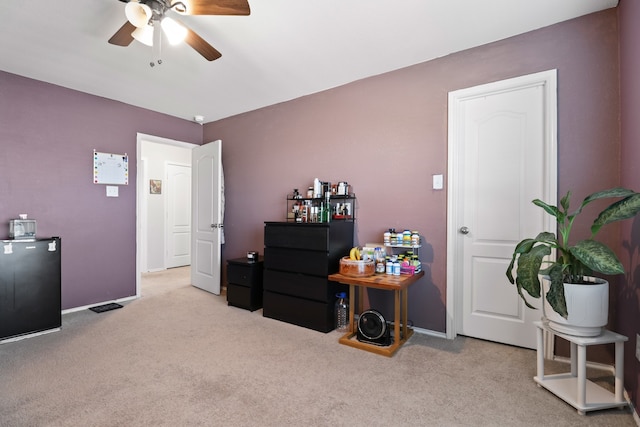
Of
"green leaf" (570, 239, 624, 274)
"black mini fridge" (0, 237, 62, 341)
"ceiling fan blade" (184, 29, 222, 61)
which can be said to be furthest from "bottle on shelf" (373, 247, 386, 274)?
"black mini fridge" (0, 237, 62, 341)

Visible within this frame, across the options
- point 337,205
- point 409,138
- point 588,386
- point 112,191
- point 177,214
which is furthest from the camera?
point 177,214

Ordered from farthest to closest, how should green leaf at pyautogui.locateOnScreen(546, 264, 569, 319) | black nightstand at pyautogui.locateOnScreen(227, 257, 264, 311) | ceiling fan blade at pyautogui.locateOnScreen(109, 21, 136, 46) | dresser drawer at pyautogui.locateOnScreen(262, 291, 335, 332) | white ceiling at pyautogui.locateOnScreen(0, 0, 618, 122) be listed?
black nightstand at pyautogui.locateOnScreen(227, 257, 264, 311)
dresser drawer at pyautogui.locateOnScreen(262, 291, 335, 332)
white ceiling at pyautogui.locateOnScreen(0, 0, 618, 122)
ceiling fan blade at pyautogui.locateOnScreen(109, 21, 136, 46)
green leaf at pyautogui.locateOnScreen(546, 264, 569, 319)

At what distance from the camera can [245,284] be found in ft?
11.4

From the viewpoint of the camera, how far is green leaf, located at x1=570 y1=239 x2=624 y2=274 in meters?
1.49

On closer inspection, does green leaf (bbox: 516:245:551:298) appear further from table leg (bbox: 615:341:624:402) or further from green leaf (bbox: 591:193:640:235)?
table leg (bbox: 615:341:624:402)

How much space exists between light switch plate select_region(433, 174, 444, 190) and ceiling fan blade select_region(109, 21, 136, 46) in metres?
2.43

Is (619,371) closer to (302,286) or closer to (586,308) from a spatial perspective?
(586,308)

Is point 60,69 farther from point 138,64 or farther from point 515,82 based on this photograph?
point 515,82

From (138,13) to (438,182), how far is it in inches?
93.8

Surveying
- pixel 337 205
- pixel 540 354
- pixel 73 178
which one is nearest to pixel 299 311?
pixel 337 205

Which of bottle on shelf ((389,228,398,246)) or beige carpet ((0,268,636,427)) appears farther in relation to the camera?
bottle on shelf ((389,228,398,246))

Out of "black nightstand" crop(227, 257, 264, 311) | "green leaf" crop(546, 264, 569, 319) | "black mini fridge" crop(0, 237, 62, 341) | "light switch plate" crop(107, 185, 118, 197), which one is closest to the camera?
"green leaf" crop(546, 264, 569, 319)

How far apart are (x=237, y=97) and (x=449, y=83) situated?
228 centimetres

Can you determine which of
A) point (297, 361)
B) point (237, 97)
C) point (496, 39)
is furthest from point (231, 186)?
point (496, 39)
